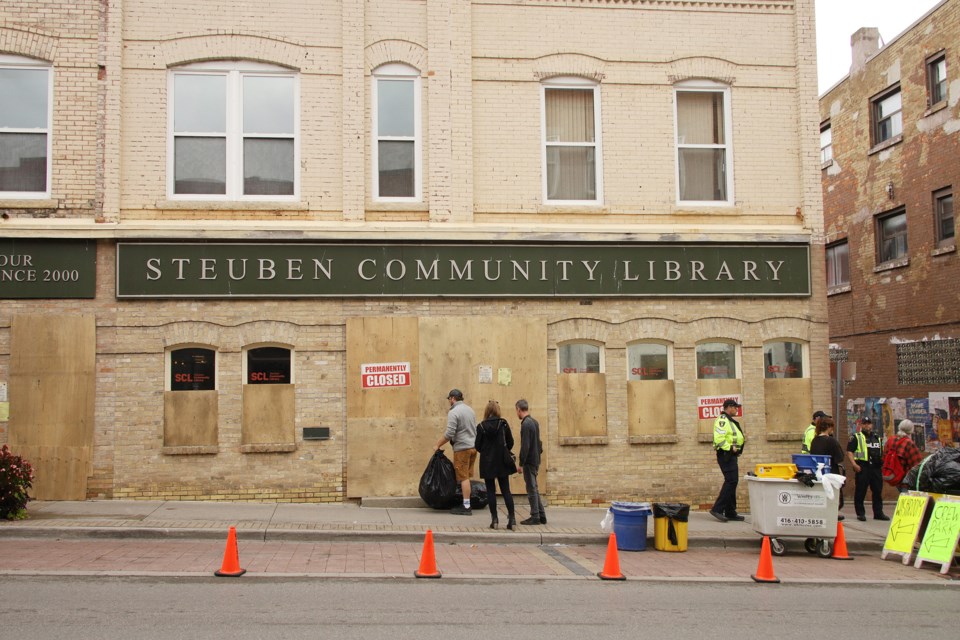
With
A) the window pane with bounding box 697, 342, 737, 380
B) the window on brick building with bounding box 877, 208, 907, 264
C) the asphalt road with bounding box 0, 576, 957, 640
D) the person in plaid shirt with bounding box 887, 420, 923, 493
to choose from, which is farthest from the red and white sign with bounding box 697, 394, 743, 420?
the window on brick building with bounding box 877, 208, 907, 264

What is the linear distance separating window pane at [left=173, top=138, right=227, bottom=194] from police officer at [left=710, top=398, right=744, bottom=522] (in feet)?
27.4

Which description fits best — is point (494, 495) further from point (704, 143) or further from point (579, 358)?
point (704, 143)

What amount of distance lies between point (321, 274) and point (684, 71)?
273 inches

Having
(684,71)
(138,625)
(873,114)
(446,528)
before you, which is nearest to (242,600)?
(138,625)

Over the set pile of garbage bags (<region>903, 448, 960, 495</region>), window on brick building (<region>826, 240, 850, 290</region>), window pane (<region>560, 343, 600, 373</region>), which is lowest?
pile of garbage bags (<region>903, 448, 960, 495</region>)

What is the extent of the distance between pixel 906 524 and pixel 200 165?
37.1ft

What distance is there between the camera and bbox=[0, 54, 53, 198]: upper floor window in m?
14.1

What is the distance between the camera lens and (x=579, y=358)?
1490 centimetres

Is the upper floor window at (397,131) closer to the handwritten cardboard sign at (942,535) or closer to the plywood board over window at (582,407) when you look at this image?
the plywood board over window at (582,407)

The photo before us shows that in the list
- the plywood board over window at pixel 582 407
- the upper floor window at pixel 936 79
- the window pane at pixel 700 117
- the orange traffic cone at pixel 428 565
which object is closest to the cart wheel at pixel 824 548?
the plywood board over window at pixel 582 407

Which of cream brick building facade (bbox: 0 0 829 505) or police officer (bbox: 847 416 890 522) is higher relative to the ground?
cream brick building facade (bbox: 0 0 829 505)

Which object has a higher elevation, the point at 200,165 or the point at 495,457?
the point at 200,165

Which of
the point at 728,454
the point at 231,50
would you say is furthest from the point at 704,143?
the point at 231,50

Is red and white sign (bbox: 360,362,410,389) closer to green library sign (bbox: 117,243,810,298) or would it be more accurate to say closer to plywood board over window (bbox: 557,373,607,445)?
green library sign (bbox: 117,243,810,298)
